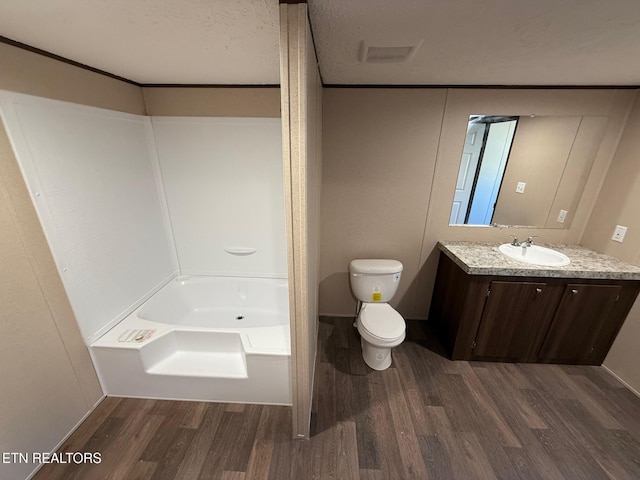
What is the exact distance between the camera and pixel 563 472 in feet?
4.38

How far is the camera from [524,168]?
209 cm

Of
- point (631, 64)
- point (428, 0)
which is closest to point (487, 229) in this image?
point (631, 64)

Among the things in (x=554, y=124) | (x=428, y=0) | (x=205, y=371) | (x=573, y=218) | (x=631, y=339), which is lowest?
(x=205, y=371)

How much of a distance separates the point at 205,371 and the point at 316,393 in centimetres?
77

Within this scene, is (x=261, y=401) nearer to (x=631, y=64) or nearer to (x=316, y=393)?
(x=316, y=393)

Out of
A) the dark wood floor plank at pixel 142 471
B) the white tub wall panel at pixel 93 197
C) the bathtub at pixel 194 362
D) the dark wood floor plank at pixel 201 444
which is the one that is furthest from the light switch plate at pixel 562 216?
the white tub wall panel at pixel 93 197

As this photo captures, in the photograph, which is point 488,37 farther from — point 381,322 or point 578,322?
point 578,322

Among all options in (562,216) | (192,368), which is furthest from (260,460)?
(562,216)

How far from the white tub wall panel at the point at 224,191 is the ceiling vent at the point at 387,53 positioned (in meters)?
0.90

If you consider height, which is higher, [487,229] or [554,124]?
[554,124]

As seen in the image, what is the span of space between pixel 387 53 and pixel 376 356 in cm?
199

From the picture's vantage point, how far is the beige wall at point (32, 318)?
118 centimetres

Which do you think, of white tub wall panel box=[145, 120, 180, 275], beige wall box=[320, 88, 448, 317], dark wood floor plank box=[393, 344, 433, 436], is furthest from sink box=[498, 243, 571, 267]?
white tub wall panel box=[145, 120, 180, 275]

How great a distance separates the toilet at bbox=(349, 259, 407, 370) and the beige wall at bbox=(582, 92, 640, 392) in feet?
5.09
